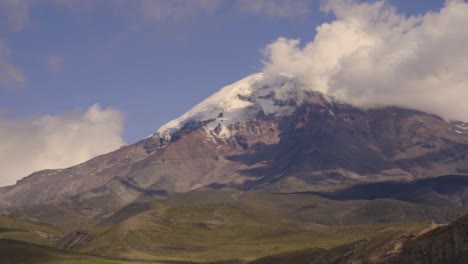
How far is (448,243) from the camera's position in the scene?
141875 mm

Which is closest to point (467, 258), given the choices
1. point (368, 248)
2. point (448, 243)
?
point (448, 243)

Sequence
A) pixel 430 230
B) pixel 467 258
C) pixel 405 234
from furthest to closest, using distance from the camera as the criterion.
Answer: pixel 405 234 → pixel 430 230 → pixel 467 258

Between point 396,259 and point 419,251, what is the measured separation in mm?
8455

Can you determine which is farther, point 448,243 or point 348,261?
point 348,261

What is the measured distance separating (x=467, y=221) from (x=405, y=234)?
1173 inches

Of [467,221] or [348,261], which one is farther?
[348,261]

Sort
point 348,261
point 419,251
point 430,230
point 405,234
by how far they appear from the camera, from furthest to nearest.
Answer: point 348,261 → point 405,234 → point 430,230 → point 419,251

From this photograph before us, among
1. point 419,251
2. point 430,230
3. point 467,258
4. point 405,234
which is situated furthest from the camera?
point 405,234

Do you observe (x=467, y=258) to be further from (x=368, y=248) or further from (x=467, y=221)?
(x=368, y=248)

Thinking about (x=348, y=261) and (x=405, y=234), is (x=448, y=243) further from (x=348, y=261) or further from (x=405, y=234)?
(x=348, y=261)

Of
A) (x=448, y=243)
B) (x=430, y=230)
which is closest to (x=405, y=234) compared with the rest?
(x=430, y=230)

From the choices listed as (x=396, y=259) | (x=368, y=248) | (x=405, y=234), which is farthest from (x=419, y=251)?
(x=368, y=248)

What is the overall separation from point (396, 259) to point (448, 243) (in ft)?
58.5

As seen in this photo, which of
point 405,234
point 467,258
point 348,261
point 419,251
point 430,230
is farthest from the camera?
point 348,261
